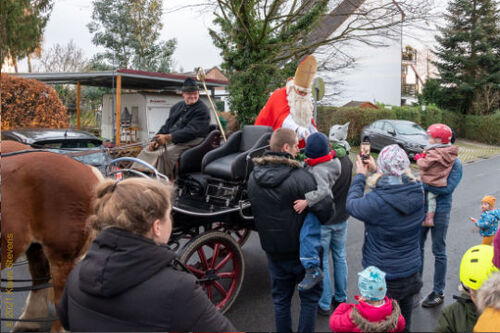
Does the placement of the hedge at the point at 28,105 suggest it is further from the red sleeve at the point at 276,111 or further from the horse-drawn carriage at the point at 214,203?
the red sleeve at the point at 276,111

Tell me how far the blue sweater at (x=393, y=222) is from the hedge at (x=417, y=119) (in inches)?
599

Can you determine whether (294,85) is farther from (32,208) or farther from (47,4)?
(32,208)

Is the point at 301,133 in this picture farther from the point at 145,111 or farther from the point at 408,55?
the point at 408,55

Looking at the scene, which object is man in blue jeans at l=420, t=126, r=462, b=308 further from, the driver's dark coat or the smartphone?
the driver's dark coat

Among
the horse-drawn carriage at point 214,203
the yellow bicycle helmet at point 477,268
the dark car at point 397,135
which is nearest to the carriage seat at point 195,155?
the horse-drawn carriage at point 214,203

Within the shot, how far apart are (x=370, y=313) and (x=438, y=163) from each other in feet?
7.67

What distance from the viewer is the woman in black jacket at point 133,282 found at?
139cm

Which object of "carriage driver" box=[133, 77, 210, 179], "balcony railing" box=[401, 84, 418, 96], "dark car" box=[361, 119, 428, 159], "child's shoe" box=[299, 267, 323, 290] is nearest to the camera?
"child's shoe" box=[299, 267, 323, 290]

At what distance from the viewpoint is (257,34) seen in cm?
1057

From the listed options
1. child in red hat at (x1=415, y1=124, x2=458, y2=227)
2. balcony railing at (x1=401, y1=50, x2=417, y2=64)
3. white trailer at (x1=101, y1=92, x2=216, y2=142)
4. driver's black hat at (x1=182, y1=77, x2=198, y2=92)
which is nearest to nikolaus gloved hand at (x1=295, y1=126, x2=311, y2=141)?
driver's black hat at (x1=182, y1=77, x2=198, y2=92)

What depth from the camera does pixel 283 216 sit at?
302 cm

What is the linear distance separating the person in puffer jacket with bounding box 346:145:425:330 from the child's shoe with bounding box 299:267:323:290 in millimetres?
390

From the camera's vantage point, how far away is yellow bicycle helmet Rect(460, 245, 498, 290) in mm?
2125

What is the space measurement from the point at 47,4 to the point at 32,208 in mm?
2392
